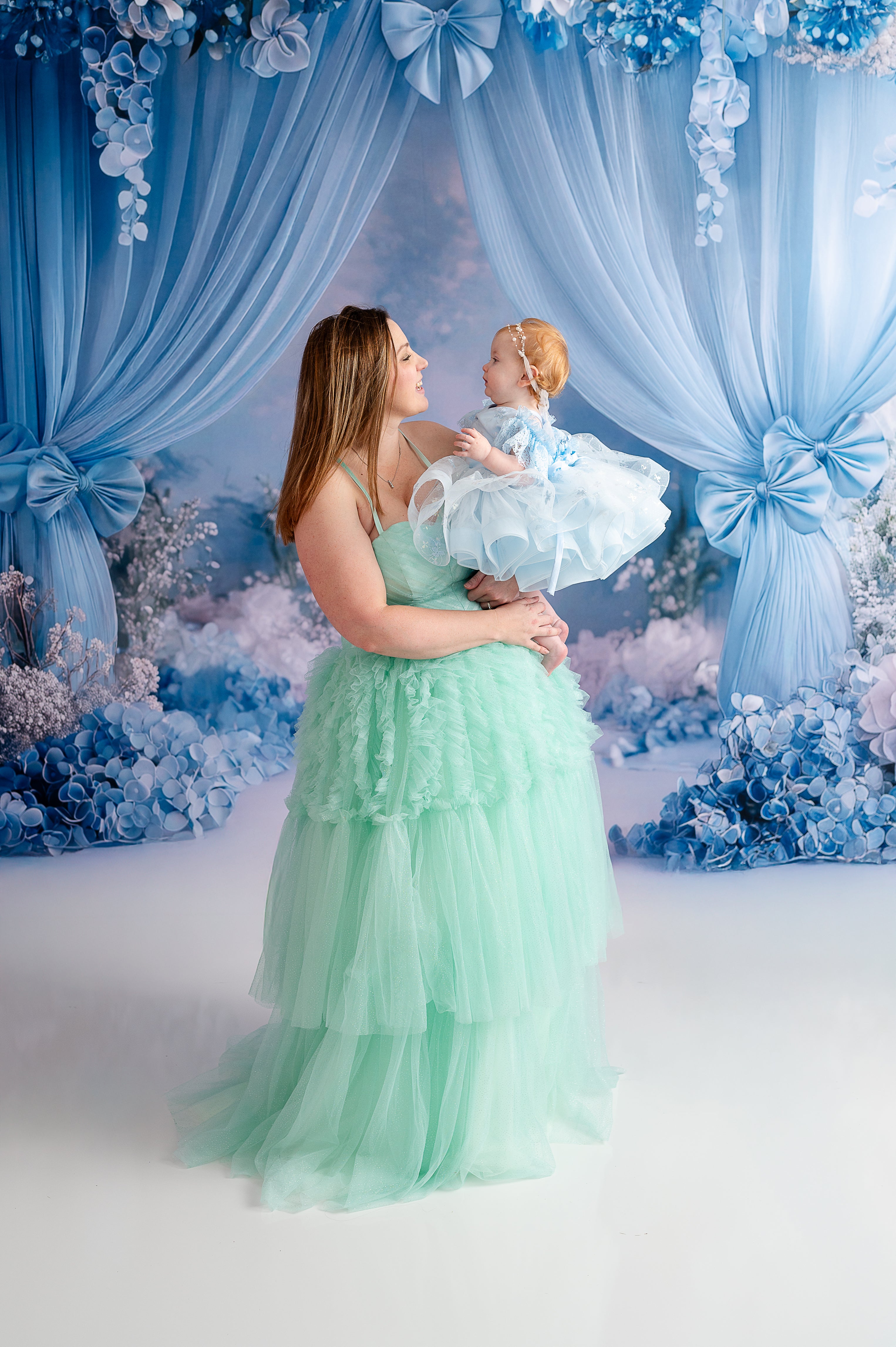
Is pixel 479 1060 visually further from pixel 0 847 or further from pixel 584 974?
pixel 0 847

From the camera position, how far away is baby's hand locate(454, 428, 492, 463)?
1.96 meters

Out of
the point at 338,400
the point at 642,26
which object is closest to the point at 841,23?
the point at 642,26

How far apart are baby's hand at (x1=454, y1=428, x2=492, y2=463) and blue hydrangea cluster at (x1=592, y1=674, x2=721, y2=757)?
2.95m

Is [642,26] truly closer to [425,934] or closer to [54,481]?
[54,481]

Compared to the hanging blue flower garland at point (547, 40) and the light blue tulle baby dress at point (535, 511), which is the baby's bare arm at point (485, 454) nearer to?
the light blue tulle baby dress at point (535, 511)

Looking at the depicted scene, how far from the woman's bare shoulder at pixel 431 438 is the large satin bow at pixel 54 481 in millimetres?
2293

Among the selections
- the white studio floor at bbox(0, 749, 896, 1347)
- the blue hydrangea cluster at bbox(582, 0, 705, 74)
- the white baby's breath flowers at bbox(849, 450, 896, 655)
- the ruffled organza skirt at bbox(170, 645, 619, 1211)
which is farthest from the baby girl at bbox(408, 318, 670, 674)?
the blue hydrangea cluster at bbox(582, 0, 705, 74)

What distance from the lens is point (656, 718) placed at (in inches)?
190

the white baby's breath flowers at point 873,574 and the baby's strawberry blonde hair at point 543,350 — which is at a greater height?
the baby's strawberry blonde hair at point 543,350

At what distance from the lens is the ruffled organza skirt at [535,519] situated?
6.33 ft

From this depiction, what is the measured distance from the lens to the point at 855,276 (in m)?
4.02

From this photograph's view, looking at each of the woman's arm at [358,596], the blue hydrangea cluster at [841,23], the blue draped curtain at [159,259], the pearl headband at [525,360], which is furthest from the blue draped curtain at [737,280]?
the woman's arm at [358,596]

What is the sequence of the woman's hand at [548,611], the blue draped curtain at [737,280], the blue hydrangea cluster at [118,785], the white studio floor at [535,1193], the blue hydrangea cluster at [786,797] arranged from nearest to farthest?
the white studio floor at [535,1193] < the woman's hand at [548,611] < the blue hydrangea cluster at [786,797] < the blue draped curtain at [737,280] < the blue hydrangea cluster at [118,785]

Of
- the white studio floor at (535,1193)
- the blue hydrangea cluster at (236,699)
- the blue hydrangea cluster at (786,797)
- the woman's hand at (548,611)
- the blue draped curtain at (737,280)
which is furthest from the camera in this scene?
the blue hydrangea cluster at (236,699)
